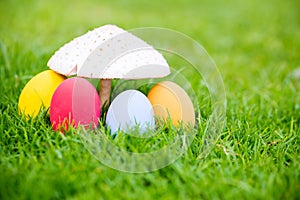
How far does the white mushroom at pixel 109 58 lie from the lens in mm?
1731

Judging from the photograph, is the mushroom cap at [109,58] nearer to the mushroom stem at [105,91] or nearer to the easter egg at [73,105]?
the easter egg at [73,105]

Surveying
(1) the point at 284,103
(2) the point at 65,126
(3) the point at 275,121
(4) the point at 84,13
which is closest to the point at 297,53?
(1) the point at 284,103

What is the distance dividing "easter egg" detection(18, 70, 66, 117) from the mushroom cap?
0.09 metres

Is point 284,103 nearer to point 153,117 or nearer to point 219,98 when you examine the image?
point 219,98

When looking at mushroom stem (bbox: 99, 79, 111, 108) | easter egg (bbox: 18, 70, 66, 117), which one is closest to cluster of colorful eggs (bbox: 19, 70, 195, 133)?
easter egg (bbox: 18, 70, 66, 117)

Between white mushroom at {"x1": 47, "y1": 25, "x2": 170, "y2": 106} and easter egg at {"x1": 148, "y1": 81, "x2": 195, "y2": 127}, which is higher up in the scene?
white mushroom at {"x1": 47, "y1": 25, "x2": 170, "y2": 106}

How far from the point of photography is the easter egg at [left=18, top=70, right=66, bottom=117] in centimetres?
185

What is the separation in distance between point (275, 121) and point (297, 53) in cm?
198

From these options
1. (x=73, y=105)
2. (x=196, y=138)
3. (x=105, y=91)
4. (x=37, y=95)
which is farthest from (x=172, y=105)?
(x=37, y=95)

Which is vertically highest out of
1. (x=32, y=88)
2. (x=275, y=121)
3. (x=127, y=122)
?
(x=32, y=88)

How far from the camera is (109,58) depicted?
1762mm

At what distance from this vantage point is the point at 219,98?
2.23m

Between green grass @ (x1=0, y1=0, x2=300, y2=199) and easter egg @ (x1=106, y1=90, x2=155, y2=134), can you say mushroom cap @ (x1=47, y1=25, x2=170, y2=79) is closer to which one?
easter egg @ (x1=106, y1=90, x2=155, y2=134)

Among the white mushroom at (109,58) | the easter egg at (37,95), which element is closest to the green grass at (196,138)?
the easter egg at (37,95)
